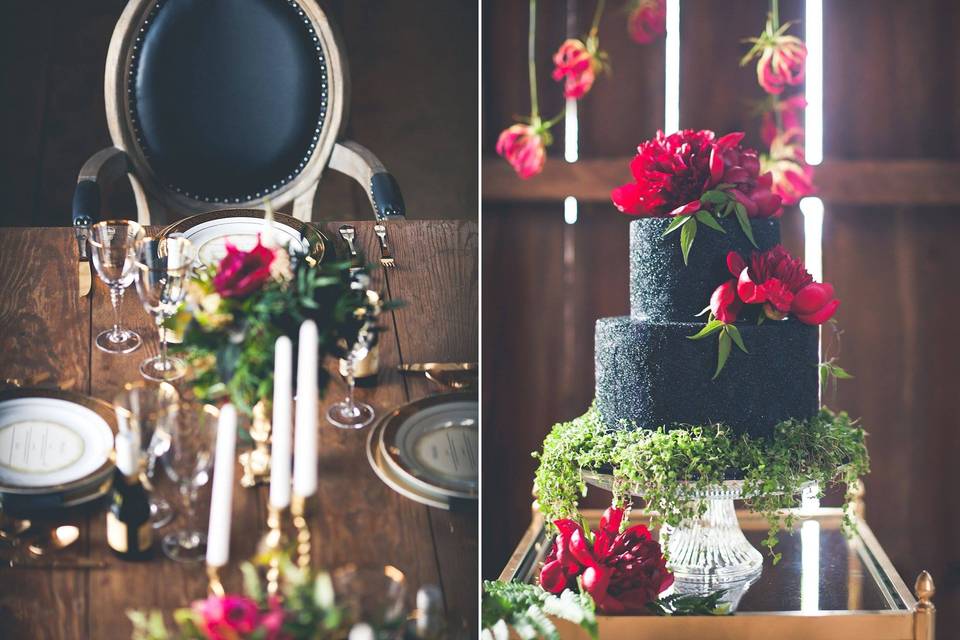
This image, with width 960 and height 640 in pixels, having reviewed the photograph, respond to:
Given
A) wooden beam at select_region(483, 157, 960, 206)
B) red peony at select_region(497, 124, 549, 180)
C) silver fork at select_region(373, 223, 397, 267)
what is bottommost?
silver fork at select_region(373, 223, 397, 267)

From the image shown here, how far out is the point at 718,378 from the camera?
825 mm

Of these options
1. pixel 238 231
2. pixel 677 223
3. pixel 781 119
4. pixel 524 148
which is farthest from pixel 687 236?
pixel 781 119

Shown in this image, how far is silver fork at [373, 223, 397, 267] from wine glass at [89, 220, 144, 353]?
17cm

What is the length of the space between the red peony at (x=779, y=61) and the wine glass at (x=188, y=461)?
3.14 feet

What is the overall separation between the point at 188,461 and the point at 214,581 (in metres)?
0.08

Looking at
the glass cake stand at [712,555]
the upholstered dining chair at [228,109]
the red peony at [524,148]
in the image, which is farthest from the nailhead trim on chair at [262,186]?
the red peony at [524,148]

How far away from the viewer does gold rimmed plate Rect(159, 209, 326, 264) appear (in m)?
0.63

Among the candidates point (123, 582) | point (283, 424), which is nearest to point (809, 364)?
point (283, 424)

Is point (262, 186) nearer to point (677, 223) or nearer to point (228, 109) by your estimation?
point (228, 109)

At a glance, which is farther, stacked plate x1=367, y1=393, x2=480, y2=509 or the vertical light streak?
the vertical light streak

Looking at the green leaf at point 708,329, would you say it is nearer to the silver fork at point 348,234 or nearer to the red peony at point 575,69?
the silver fork at point 348,234

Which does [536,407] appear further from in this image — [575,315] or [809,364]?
[809,364]

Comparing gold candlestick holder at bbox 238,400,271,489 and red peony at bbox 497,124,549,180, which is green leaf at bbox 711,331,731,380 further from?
red peony at bbox 497,124,549,180

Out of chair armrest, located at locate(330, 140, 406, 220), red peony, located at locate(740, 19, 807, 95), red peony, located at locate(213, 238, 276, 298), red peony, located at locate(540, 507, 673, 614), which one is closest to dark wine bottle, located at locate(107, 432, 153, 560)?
red peony, located at locate(213, 238, 276, 298)
